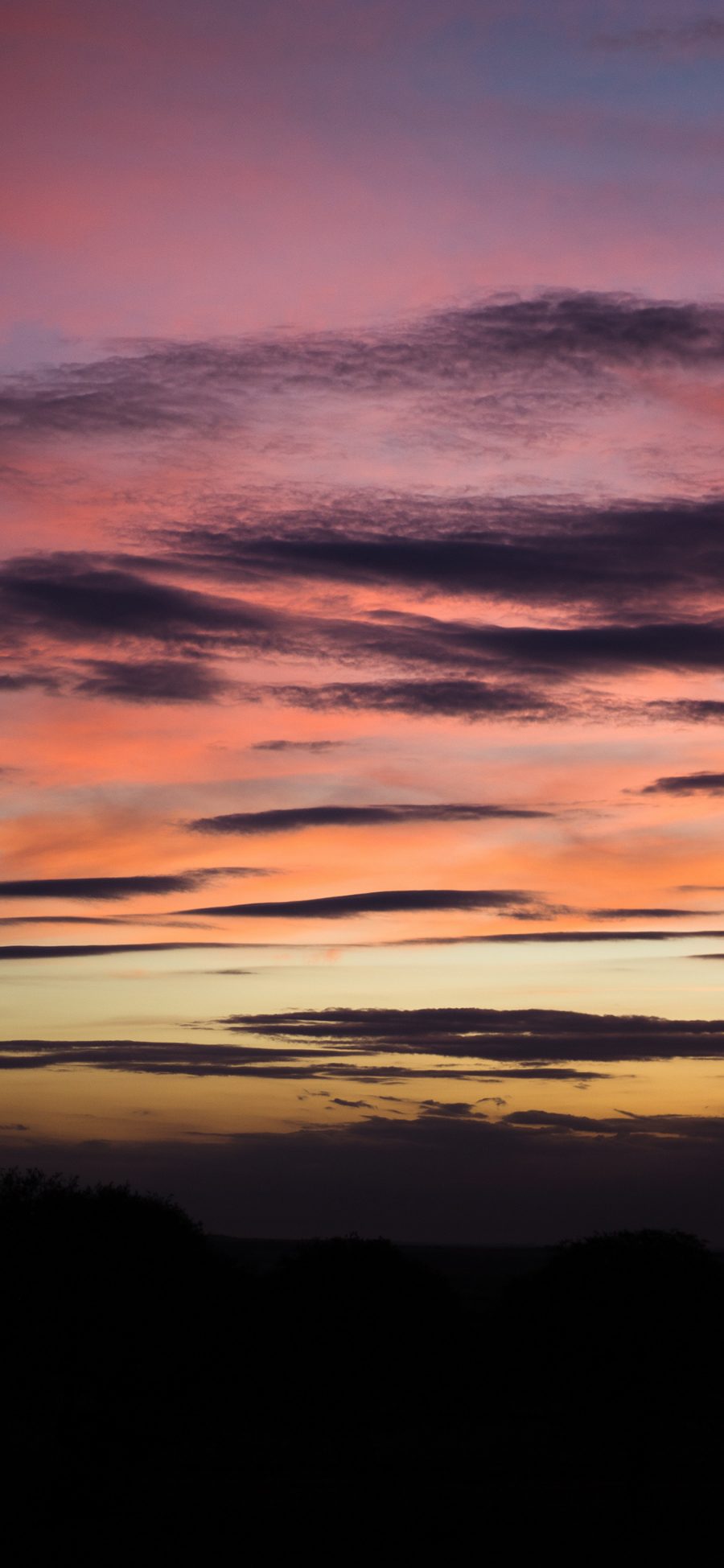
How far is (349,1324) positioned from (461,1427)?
109 feet

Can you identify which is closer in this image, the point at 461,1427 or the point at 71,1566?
the point at 71,1566

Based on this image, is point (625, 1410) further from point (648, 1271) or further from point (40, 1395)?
point (40, 1395)

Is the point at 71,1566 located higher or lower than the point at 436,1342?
lower

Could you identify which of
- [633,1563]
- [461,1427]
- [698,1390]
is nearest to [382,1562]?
[633,1563]

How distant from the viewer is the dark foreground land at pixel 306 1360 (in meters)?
50.5

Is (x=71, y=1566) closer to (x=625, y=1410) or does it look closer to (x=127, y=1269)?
(x=127, y=1269)

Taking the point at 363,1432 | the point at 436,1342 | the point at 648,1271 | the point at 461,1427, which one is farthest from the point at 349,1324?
the point at 461,1427

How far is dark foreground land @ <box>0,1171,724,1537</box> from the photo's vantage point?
166 ft

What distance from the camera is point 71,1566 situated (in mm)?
43719

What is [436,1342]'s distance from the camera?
56.8 metres

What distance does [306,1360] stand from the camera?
56.7m

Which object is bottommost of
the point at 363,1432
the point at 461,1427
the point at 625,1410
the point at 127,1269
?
the point at 461,1427

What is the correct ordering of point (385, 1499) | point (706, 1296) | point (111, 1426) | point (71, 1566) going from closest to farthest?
point (71, 1566) → point (706, 1296) → point (111, 1426) → point (385, 1499)

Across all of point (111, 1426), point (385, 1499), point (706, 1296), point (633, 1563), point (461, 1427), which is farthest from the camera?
point (461, 1427)
